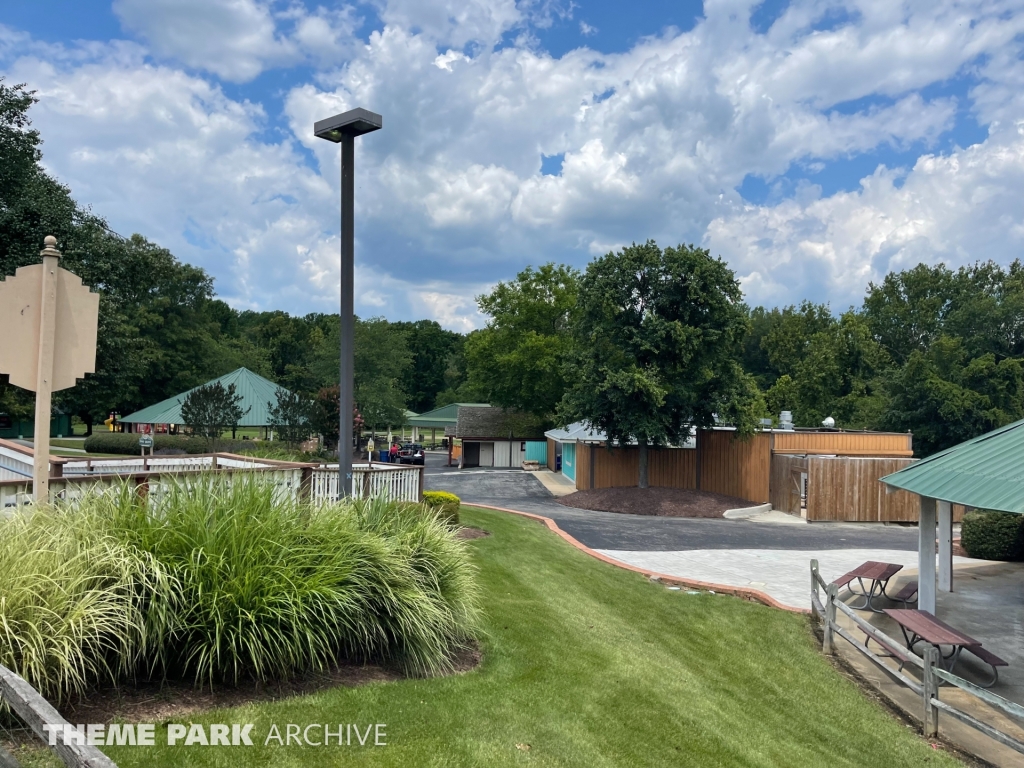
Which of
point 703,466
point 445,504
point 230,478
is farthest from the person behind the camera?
point 703,466

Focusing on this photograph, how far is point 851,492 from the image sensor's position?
2450cm

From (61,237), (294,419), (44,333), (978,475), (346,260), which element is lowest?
(978,475)

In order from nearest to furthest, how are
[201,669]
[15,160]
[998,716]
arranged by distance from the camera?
[201,669], [998,716], [15,160]

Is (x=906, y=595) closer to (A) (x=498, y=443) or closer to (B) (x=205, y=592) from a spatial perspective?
(B) (x=205, y=592)

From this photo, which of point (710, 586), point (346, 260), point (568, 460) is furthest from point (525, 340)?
point (346, 260)

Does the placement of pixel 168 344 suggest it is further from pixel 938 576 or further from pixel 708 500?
pixel 938 576

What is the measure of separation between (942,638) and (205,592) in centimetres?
783

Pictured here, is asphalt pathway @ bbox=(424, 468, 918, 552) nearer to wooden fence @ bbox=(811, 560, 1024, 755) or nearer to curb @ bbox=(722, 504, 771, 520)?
curb @ bbox=(722, 504, 771, 520)

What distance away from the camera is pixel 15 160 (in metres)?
24.2

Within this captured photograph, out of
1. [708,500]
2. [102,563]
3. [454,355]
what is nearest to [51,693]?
[102,563]

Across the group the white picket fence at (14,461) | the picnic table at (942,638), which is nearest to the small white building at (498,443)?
the white picket fence at (14,461)

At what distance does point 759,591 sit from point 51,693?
1081cm

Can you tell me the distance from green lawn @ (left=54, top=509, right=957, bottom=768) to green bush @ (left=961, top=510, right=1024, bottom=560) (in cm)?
1008

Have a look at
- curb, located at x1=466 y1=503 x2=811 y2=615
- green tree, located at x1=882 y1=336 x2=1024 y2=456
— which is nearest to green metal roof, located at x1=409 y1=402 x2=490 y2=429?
green tree, located at x1=882 y1=336 x2=1024 y2=456
